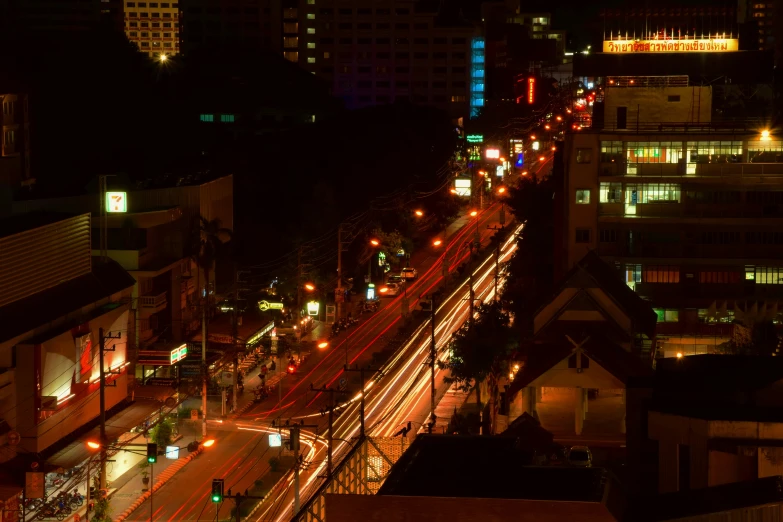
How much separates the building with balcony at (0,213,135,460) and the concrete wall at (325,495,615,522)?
23106 mm

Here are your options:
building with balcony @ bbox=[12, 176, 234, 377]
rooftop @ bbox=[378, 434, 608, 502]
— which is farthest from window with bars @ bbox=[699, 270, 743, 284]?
rooftop @ bbox=[378, 434, 608, 502]

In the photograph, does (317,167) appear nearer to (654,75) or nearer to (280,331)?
(280,331)

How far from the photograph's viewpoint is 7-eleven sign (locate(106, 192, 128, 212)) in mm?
43281

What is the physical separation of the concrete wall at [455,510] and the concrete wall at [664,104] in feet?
112

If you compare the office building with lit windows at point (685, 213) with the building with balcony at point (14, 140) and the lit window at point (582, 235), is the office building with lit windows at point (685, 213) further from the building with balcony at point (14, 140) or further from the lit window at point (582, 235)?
the building with balcony at point (14, 140)

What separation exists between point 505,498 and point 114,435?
1028 inches

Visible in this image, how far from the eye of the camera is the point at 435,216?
238ft

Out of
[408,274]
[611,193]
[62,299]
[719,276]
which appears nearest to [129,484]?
[62,299]

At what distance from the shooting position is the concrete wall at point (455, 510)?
8.36 metres

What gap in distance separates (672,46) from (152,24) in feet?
354

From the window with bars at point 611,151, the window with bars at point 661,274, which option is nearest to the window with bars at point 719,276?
the window with bars at point 661,274

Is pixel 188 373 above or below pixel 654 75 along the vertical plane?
below

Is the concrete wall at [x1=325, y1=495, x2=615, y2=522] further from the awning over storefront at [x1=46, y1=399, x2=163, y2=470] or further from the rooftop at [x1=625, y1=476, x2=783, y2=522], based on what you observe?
the awning over storefront at [x1=46, y1=399, x2=163, y2=470]

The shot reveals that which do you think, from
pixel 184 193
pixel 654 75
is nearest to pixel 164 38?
pixel 184 193
